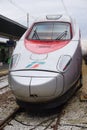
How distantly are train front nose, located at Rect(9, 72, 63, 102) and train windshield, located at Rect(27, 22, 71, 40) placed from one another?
2.02m

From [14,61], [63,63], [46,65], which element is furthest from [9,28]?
[46,65]

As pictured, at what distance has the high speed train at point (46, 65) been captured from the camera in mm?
7633

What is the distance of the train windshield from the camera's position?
9609 millimetres

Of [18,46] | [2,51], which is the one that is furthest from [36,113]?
[2,51]

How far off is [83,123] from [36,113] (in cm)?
147

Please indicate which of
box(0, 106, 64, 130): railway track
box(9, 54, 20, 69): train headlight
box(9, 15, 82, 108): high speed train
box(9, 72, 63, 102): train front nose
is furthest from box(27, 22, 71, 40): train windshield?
box(9, 72, 63, 102): train front nose

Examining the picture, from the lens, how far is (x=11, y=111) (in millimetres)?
8852

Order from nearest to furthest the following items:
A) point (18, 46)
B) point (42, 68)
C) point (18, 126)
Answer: point (18, 126) < point (42, 68) < point (18, 46)

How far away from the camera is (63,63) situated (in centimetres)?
823

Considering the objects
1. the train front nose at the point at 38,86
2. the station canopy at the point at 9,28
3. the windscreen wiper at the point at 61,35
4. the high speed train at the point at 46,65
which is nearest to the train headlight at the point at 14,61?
the high speed train at the point at 46,65

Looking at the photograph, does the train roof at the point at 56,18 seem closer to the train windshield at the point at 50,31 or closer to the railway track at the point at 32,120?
the train windshield at the point at 50,31

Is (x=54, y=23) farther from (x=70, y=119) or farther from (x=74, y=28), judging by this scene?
(x=70, y=119)

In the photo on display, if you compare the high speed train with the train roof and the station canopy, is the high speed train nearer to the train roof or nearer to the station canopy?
the train roof

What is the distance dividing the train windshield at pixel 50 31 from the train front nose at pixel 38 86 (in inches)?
79.7
